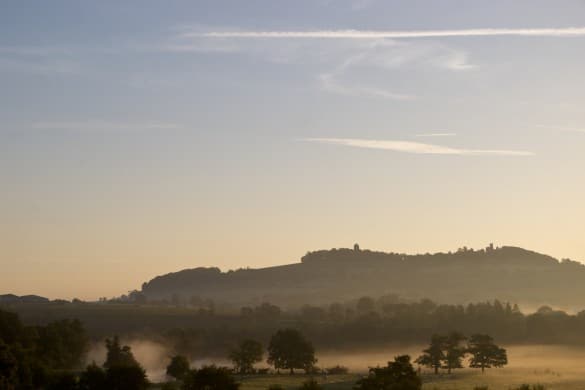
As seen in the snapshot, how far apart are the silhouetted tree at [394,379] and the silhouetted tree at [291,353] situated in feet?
252

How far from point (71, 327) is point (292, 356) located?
45.9 metres

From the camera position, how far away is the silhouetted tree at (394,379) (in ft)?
→ 277

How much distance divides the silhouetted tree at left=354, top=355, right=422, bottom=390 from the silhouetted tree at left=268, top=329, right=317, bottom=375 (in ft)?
252

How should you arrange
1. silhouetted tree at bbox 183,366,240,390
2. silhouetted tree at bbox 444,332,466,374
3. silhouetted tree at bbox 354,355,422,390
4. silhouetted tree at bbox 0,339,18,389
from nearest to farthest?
1. silhouetted tree at bbox 354,355,422,390
2. silhouetted tree at bbox 183,366,240,390
3. silhouetted tree at bbox 0,339,18,389
4. silhouetted tree at bbox 444,332,466,374

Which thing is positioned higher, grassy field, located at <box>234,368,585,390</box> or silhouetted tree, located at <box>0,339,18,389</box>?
silhouetted tree, located at <box>0,339,18,389</box>

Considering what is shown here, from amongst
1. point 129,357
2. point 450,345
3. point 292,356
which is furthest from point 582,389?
point 129,357

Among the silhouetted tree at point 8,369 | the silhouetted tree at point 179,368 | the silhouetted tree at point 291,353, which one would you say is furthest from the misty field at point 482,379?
the silhouetted tree at point 8,369

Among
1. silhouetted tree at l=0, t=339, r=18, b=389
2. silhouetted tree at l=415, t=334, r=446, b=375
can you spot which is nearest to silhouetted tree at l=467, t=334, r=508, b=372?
silhouetted tree at l=415, t=334, r=446, b=375

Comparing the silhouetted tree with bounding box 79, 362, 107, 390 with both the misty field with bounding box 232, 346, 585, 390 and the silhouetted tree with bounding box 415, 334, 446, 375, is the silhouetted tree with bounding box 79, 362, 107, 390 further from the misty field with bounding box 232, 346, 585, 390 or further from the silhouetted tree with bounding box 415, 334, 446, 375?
the silhouetted tree with bounding box 415, 334, 446, 375

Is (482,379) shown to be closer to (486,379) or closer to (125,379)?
(486,379)

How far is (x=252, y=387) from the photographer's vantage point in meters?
118

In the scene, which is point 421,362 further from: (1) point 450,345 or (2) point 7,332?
(2) point 7,332

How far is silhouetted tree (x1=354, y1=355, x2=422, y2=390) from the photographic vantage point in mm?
84312

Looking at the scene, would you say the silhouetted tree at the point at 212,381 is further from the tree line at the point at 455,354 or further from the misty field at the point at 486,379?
the tree line at the point at 455,354
